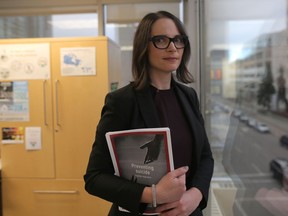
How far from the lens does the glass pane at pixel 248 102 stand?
4.04 ft

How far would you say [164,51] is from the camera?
0.99 m

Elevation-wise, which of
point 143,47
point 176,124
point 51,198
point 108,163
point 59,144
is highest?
point 143,47

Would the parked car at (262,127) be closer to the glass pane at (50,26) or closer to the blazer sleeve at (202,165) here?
the blazer sleeve at (202,165)

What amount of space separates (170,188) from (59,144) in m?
1.91

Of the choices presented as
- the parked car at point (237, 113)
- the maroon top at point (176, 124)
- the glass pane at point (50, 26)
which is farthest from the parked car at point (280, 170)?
the glass pane at point (50, 26)

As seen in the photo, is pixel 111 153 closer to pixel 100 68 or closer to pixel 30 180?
pixel 100 68

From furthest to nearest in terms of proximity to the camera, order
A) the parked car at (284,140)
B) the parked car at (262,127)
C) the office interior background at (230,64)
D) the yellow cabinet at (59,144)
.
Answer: the yellow cabinet at (59,144) < the parked car at (262,127) < the office interior background at (230,64) < the parked car at (284,140)

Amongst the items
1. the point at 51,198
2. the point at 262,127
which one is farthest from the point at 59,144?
the point at 262,127

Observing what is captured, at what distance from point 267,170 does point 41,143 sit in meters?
1.88

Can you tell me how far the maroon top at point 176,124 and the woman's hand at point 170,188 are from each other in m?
0.11

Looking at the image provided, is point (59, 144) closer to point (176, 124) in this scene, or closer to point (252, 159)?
point (252, 159)

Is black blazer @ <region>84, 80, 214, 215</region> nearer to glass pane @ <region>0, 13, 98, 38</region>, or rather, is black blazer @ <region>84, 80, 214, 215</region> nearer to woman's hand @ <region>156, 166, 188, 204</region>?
woman's hand @ <region>156, 166, 188, 204</region>

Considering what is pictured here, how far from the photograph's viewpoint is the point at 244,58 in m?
1.88

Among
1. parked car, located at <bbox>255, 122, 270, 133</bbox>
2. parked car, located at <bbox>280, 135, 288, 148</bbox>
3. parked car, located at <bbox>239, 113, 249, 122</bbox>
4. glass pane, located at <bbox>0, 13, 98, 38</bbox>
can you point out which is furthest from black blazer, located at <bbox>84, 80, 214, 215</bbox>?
glass pane, located at <bbox>0, 13, 98, 38</bbox>
